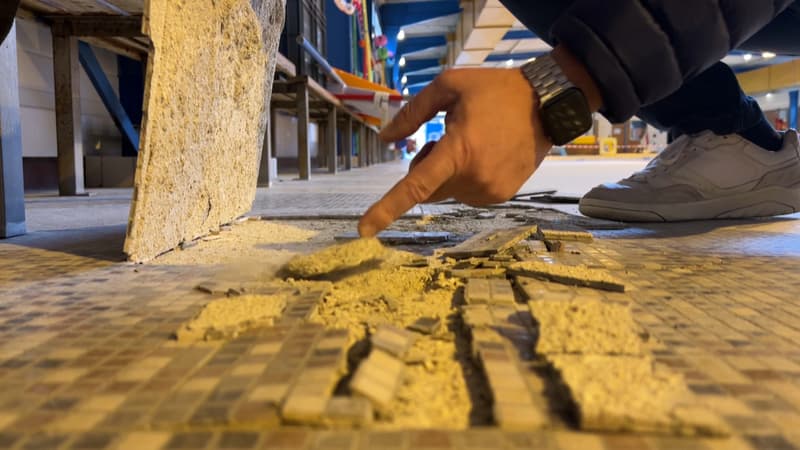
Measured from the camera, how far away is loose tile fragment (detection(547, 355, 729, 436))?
1.48 ft

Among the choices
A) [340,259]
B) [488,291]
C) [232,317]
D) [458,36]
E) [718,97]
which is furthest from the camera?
[458,36]

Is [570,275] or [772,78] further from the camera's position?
[772,78]

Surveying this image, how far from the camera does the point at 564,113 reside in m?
0.89

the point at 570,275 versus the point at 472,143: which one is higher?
the point at 472,143

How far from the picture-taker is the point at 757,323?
0.74 metres

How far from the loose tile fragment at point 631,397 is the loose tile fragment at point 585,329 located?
2cm

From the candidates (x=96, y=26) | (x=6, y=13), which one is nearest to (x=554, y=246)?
(x=6, y=13)

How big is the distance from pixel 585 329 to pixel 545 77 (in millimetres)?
447

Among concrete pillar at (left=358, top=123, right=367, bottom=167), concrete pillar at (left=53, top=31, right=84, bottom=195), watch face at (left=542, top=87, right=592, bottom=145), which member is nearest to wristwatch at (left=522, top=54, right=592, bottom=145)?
watch face at (left=542, top=87, right=592, bottom=145)

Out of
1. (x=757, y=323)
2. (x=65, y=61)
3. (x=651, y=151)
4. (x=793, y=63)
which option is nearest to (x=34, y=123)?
(x=65, y=61)

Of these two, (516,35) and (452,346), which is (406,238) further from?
(516,35)

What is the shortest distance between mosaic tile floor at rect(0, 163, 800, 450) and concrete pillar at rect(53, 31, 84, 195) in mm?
2081

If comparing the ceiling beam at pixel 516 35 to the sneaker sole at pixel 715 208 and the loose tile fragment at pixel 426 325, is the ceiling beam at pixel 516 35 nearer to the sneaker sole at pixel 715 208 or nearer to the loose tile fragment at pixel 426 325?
the sneaker sole at pixel 715 208

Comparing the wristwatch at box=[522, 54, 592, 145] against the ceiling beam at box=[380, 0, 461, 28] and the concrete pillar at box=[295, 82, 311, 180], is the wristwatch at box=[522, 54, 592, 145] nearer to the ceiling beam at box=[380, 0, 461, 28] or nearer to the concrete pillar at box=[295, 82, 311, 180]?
the concrete pillar at box=[295, 82, 311, 180]
